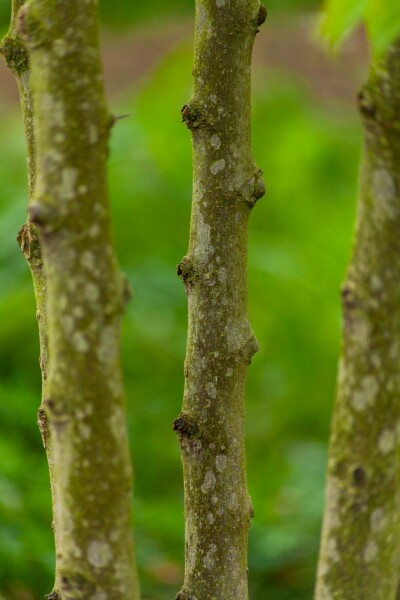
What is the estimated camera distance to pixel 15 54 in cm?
110

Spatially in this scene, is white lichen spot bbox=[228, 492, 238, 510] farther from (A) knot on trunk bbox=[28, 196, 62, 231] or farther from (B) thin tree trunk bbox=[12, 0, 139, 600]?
(A) knot on trunk bbox=[28, 196, 62, 231]

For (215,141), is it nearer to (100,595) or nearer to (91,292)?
(91,292)

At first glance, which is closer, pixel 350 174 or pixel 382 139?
pixel 382 139

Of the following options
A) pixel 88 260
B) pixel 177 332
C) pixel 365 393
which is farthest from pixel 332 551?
pixel 177 332

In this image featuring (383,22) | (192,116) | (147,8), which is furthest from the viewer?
(147,8)

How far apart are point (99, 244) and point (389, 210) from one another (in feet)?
0.91

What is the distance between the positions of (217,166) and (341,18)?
26cm

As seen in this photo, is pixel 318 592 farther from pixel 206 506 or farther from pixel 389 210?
pixel 389 210

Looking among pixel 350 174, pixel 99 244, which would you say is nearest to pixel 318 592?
pixel 99 244

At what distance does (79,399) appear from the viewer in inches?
33.9

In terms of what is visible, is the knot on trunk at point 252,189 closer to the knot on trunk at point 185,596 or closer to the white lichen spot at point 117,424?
the white lichen spot at point 117,424

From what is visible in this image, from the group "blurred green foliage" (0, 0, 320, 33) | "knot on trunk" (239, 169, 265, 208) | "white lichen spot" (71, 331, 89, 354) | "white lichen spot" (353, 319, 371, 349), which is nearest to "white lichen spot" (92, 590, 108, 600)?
"white lichen spot" (71, 331, 89, 354)

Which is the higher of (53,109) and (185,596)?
(53,109)

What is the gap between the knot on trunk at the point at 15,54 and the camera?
3.60 feet
